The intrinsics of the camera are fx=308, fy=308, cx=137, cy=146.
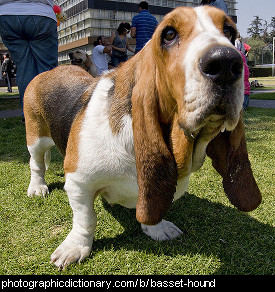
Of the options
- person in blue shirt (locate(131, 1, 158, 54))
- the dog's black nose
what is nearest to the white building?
person in blue shirt (locate(131, 1, 158, 54))

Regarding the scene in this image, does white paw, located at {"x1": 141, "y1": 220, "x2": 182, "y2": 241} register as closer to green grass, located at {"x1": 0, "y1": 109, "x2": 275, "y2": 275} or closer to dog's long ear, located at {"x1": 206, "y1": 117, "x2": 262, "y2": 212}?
green grass, located at {"x1": 0, "y1": 109, "x2": 275, "y2": 275}

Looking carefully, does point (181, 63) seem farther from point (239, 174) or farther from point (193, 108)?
point (239, 174)

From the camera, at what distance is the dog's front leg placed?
2.34 m


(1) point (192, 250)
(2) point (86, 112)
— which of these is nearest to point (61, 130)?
(2) point (86, 112)

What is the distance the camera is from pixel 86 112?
229 cm

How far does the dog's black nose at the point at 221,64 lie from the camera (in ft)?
4.25

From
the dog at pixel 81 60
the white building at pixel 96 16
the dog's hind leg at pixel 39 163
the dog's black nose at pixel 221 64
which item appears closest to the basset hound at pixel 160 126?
the dog's black nose at pixel 221 64

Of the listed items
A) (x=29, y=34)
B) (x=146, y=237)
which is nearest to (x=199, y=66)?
(x=146, y=237)

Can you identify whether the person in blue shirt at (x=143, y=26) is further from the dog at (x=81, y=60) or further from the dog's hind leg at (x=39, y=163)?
the dog's hind leg at (x=39, y=163)

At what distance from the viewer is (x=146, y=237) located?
273 centimetres

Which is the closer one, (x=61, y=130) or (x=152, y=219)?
(x=152, y=219)
